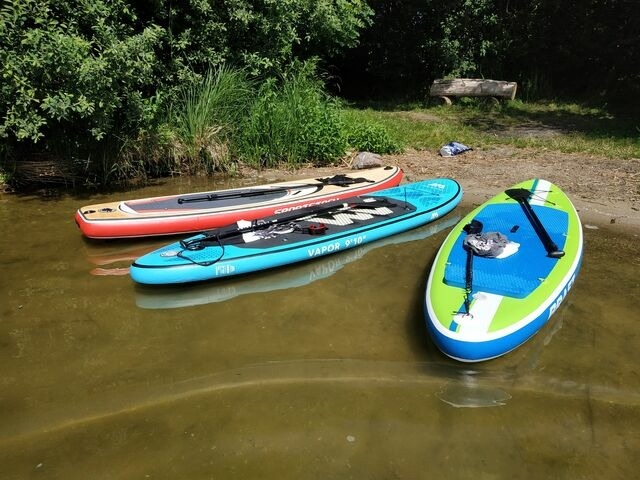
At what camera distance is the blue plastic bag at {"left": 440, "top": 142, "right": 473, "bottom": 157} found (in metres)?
8.17

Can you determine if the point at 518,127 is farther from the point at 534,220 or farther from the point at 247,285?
the point at 247,285

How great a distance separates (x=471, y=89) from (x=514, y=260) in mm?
8954

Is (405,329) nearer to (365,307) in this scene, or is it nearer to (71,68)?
(365,307)

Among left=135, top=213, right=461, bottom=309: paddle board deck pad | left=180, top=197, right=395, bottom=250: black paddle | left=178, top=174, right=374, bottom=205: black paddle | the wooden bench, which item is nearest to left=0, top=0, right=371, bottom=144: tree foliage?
left=178, top=174, right=374, bottom=205: black paddle

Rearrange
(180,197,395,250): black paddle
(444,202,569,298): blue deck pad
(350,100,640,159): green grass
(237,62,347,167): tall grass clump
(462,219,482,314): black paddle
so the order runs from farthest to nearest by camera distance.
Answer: (350,100,640,159): green grass
(237,62,347,167): tall grass clump
(180,197,395,250): black paddle
(444,202,569,298): blue deck pad
(462,219,482,314): black paddle

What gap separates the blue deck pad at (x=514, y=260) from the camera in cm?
382

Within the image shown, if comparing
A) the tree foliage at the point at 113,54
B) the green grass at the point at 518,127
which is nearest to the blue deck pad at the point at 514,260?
the green grass at the point at 518,127

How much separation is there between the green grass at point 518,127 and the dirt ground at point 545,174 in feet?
1.40

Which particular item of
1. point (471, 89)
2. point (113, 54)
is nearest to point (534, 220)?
point (113, 54)

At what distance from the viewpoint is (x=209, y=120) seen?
7688 millimetres

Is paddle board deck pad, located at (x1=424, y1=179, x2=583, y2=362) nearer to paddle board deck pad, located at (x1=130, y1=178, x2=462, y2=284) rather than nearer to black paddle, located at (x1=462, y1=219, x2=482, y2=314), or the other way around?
black paddle, located at (x1=462, y1=219, x2=482, y2=314)

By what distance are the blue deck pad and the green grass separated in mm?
3605

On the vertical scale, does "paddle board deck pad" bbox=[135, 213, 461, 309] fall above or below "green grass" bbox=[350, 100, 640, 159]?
below

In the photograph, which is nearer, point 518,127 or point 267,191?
point 267,191
